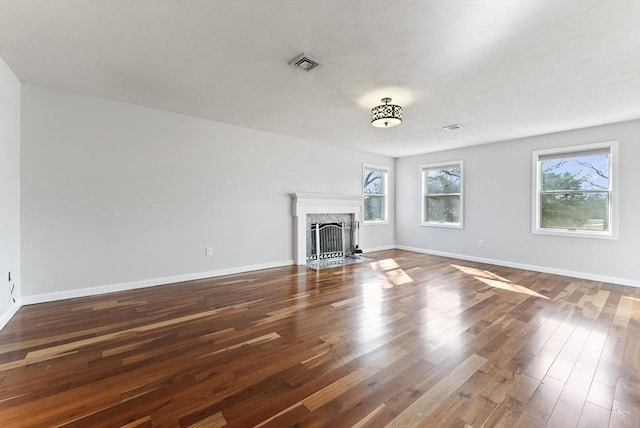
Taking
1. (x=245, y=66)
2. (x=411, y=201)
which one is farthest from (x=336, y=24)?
(x=411, y=201)

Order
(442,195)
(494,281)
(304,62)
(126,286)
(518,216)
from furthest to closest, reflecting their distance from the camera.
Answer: (442,195), (518,216), (494,281), (126,286), (304,62)

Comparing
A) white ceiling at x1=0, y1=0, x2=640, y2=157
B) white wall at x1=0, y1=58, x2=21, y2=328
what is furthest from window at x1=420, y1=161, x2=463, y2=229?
white wall at x1=0, y1=58, x2=21, y2=328

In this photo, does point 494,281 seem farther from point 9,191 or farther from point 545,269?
point 9,191

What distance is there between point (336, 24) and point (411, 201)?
218 inches

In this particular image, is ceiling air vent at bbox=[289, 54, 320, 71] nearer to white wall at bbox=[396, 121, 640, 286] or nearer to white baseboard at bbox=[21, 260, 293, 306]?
white baseboard at bbox=[21, 260, 293, 306]

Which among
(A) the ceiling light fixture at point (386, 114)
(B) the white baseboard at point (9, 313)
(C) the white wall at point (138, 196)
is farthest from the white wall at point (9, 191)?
(A) the ceiling light fixture at point (386, 114)

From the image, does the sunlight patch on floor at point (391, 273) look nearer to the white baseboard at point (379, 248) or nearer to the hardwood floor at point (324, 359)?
the hardwood floor at point (324, 359)

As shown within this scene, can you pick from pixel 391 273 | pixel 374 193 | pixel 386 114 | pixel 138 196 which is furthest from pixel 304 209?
pixel 138 196

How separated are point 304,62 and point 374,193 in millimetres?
4780

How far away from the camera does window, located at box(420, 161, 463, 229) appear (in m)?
6.12

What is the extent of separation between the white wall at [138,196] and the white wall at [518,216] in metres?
3.52

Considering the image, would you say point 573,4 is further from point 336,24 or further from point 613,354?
point 613,354

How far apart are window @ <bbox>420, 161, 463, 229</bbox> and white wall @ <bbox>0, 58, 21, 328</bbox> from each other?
690 cm

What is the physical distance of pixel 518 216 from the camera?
5145 millimetres
